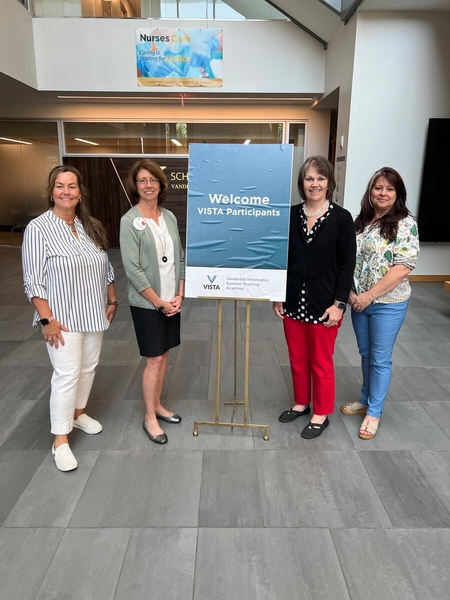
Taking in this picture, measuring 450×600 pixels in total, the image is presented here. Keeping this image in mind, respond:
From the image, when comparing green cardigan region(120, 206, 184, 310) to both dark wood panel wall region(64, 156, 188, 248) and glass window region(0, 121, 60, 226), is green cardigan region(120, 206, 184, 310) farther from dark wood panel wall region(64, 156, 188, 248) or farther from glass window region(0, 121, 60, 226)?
glass window region(0, 121, 60, 226)

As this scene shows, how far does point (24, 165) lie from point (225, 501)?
30.7 feet

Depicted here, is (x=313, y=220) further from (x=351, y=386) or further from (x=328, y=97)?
(x=328, y=97)

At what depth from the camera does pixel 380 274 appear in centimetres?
244

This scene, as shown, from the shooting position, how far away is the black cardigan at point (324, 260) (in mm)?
2336

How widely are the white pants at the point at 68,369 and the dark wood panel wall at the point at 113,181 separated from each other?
266 inches

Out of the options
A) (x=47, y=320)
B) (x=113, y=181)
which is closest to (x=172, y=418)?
(x=47, y=320)

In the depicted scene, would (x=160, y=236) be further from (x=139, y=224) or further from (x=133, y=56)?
(x=133, y=56)

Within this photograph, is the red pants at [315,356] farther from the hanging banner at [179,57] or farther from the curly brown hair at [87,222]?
the hanging banner at [179,57]

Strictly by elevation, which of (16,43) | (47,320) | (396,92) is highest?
(16,43)

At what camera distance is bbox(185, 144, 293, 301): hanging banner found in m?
2.26

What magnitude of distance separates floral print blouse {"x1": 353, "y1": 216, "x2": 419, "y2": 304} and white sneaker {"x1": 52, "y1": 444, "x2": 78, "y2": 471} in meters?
1.87

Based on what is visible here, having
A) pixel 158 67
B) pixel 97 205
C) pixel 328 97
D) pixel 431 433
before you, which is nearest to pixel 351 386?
pixel 431 433

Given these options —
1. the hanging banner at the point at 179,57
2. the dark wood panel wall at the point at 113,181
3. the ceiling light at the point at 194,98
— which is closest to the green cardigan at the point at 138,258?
the hanging banner at the point at 179,57

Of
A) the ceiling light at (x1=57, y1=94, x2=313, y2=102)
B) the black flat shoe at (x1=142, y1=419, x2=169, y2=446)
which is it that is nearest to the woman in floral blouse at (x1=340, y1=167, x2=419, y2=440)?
the black flat shoe at (x1=142, y1=419, x2=169, y2=446)
